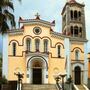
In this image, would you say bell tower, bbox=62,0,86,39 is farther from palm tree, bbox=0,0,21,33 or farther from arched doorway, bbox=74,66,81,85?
palm tree, bbox=0,0,21,33

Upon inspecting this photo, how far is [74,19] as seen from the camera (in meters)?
68.2

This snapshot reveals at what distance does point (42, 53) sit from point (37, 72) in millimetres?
2828

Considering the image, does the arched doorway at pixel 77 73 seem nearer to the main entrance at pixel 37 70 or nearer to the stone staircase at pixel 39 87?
the main entrance at pixel 37 70

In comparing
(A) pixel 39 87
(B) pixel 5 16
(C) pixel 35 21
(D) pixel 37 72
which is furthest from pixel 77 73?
(B) pixel 5 16

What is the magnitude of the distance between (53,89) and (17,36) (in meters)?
8.58

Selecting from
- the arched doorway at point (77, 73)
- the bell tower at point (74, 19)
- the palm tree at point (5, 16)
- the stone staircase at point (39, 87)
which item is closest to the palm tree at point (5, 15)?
the palm tree at point (5, 16)

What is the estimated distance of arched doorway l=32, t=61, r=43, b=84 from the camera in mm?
58406

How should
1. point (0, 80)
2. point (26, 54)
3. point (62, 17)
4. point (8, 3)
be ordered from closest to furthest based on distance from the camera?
point (8, 3)
point (0, 80)
point (26, 54)
point (62, 17)

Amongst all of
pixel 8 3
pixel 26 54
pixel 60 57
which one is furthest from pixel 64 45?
pixel 8 3

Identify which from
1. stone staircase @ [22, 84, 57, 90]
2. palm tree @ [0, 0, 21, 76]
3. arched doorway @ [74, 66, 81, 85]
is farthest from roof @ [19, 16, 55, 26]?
palm tree @ [0, 0, 21, 76]

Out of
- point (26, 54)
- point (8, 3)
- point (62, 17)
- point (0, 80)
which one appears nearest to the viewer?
point (8, 3)

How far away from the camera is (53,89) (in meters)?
54.5

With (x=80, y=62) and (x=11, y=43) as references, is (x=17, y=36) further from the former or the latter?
(x=80, y=62)

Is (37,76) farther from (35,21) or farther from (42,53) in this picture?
(35,21)
